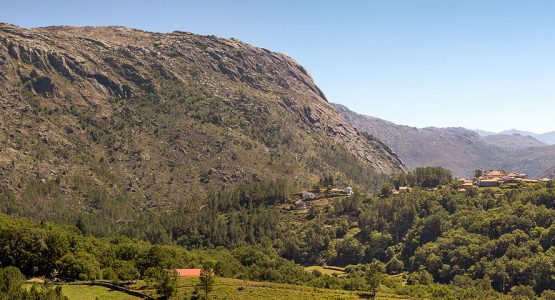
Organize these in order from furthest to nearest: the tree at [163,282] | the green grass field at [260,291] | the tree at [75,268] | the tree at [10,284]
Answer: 1. the tree at [75,268]
2. the green grass field at [260,291]
3. the tree at [163,282]
4. the tree at [10,284]

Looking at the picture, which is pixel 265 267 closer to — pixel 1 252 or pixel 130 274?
pixel 130 274

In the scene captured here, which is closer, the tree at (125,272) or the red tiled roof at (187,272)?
the tree at (125,272)

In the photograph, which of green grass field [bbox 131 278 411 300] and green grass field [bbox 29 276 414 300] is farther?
green grass field [bbox 131 278 411 300]

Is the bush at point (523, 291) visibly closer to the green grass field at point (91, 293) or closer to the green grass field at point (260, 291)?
the green grass field at point (260, 291)

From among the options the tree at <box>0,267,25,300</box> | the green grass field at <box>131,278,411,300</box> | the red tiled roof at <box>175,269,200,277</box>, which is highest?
the tree at <box>0,267,25,300</box>

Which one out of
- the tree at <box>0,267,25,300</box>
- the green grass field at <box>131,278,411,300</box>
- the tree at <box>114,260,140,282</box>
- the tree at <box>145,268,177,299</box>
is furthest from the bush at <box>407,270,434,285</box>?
the tree at <box>0,267,25,300</box>

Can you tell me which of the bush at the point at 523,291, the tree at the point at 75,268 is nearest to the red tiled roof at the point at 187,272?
the tree at the point at 75,268

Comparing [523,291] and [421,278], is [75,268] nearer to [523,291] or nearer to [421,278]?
[421,278]

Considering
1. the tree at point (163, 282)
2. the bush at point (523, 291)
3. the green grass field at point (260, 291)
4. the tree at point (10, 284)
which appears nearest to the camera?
the tree at point (10, 284)

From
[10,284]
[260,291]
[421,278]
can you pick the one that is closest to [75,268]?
[10,284]

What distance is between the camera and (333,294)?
124 m

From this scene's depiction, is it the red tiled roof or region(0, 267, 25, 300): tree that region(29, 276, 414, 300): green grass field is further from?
region(0, 267, 25, 300): tree

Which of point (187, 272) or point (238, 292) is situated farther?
point (187, 272)

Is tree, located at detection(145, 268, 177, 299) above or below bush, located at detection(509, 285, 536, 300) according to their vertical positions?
above
